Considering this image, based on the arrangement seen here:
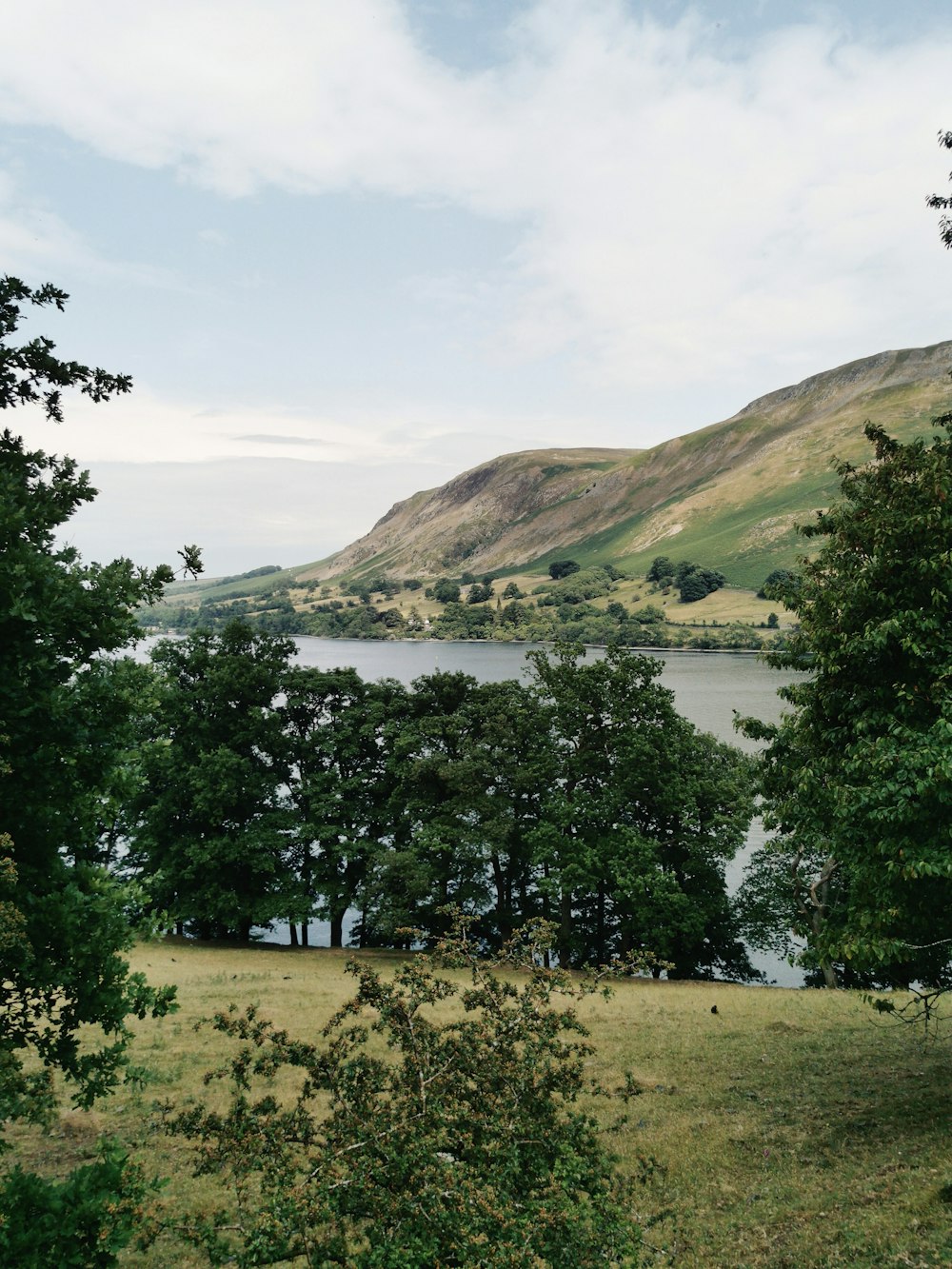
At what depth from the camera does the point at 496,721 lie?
37.8 m

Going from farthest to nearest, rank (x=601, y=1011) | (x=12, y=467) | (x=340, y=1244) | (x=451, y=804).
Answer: (x=451, y=804), (x=601, y=1011), (x=12, y=467), (x=340, y=1244)

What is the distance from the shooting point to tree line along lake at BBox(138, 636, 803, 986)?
52.9 meters

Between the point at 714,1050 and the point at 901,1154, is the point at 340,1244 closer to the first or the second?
the point at 901,1154

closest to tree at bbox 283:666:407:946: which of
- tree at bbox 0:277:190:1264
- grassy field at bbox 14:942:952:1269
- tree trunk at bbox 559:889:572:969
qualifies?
tree trunk at bbox 559:889:572:969

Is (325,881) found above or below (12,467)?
below

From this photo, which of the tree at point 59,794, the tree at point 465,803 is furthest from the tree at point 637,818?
the tree at point 59,794

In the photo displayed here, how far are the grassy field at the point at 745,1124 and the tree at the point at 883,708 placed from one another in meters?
3.51

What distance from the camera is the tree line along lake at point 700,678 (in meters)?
52.9

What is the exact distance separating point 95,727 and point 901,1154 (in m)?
15.1

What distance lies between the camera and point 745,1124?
622 inches

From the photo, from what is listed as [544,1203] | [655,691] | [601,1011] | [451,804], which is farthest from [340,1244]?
→ [655,691]

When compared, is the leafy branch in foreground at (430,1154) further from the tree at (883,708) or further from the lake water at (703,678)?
Result: the lake water at (703,678)

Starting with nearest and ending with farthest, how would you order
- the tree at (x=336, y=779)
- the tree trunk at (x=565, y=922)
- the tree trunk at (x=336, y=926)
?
the tree trunk at (x=565, y=922) → the tree at (x=336, y=779) → the tree trunk at (x=336, y=926)

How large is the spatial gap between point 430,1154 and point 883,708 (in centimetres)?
1004
